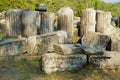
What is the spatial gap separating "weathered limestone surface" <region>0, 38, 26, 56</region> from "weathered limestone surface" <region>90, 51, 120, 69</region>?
235cm

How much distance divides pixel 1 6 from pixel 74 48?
16568 mm

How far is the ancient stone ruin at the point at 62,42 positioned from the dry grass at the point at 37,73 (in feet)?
0.61

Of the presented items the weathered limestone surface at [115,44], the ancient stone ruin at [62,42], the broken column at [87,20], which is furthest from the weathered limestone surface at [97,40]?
the broken column at [87,20]

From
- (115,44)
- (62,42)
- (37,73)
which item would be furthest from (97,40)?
(37,73)

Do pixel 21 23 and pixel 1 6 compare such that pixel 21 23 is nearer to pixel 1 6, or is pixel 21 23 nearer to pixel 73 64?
pixel 73 64

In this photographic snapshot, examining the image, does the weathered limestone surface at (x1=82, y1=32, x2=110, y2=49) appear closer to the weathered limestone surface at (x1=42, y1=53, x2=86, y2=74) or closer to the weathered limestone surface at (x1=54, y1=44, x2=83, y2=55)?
the weathered limestone surface at (x1=54, y1=44, x2=83, y2=55)

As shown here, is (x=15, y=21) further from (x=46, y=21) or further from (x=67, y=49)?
(x=67, y=49)

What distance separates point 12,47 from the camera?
9.17 meters

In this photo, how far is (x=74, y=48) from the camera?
8.27m

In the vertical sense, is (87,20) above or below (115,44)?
above

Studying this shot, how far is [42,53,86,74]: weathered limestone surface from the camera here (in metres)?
7.77

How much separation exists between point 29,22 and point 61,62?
3395 mm

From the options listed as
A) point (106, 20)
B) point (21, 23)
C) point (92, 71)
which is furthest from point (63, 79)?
point (106, 20)

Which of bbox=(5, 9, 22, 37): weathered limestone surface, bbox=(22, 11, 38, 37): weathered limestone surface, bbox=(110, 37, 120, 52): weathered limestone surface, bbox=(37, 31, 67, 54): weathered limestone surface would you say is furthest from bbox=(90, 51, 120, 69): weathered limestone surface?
bbox=(5, 9, 22, 37): weathered limestone surface
